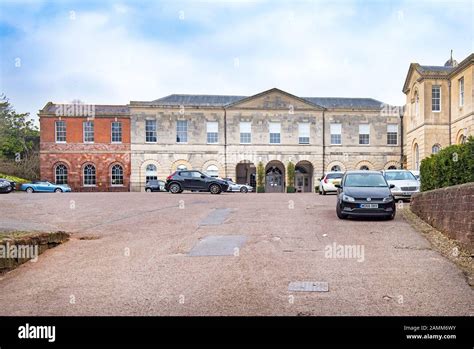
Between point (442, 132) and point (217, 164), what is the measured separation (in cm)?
2069

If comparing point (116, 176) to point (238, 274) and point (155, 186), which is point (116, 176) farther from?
point (238, 274)

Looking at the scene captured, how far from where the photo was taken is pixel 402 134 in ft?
149

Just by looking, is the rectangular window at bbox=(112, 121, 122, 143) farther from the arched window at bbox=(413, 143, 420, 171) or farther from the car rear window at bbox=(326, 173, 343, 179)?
the arched window at bbox=(413, 143, 420, 171)

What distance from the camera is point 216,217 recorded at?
14180mm

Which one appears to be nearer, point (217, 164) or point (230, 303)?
point (230, 303)

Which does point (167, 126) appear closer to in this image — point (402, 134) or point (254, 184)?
point (254, 184)

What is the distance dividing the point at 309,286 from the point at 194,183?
68.5 ft

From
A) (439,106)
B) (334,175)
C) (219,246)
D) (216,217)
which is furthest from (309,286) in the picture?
(439,106)

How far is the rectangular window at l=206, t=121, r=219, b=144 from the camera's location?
146 ft

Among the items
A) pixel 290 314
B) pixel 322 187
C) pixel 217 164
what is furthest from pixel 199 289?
pixel 217 164

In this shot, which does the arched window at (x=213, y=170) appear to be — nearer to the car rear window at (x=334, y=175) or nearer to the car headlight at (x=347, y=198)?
the car rear window at (x=334, y=175)

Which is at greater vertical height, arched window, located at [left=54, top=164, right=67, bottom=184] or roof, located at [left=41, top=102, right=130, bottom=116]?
roof, located at [left=41, top=102, right=130, bottom=116]

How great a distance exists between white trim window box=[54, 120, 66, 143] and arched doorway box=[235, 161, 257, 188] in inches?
692

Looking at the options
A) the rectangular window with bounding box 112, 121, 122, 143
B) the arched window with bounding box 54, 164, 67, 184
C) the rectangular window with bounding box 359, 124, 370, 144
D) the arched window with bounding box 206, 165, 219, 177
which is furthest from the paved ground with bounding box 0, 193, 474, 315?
the rectangular window with bounding box 359, 124, 370, 144
